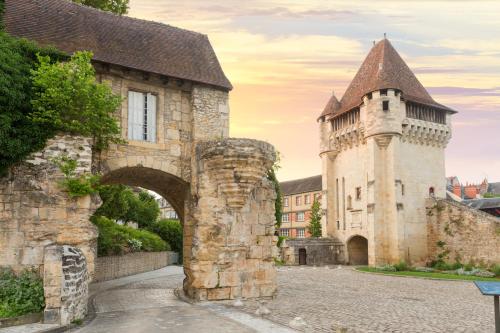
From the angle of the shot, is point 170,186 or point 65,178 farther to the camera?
point 170,186

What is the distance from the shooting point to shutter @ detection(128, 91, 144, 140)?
13734 mm

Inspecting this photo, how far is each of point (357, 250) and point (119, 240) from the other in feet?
61.0

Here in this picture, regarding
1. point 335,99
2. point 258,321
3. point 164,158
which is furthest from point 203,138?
point 335,99

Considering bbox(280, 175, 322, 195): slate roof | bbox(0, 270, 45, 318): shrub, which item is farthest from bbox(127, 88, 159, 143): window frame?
bbox(280, 175, 322, 195): slate roof

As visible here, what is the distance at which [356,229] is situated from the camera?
112 ft

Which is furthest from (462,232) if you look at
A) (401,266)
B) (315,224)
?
(315,224)

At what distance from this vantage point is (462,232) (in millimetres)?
30891

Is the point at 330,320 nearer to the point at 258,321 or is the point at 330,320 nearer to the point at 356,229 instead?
the point at 258,321

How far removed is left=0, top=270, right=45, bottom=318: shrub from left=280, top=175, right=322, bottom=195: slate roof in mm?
46100

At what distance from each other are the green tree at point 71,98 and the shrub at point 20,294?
3.45 meters

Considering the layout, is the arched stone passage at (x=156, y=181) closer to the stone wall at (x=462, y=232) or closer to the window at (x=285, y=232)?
the stone wall at (x=462, y=232)

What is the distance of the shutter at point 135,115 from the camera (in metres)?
13.7

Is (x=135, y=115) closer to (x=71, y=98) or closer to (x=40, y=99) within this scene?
(x=71, y=98)

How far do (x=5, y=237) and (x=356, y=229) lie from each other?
2664 centimetres
